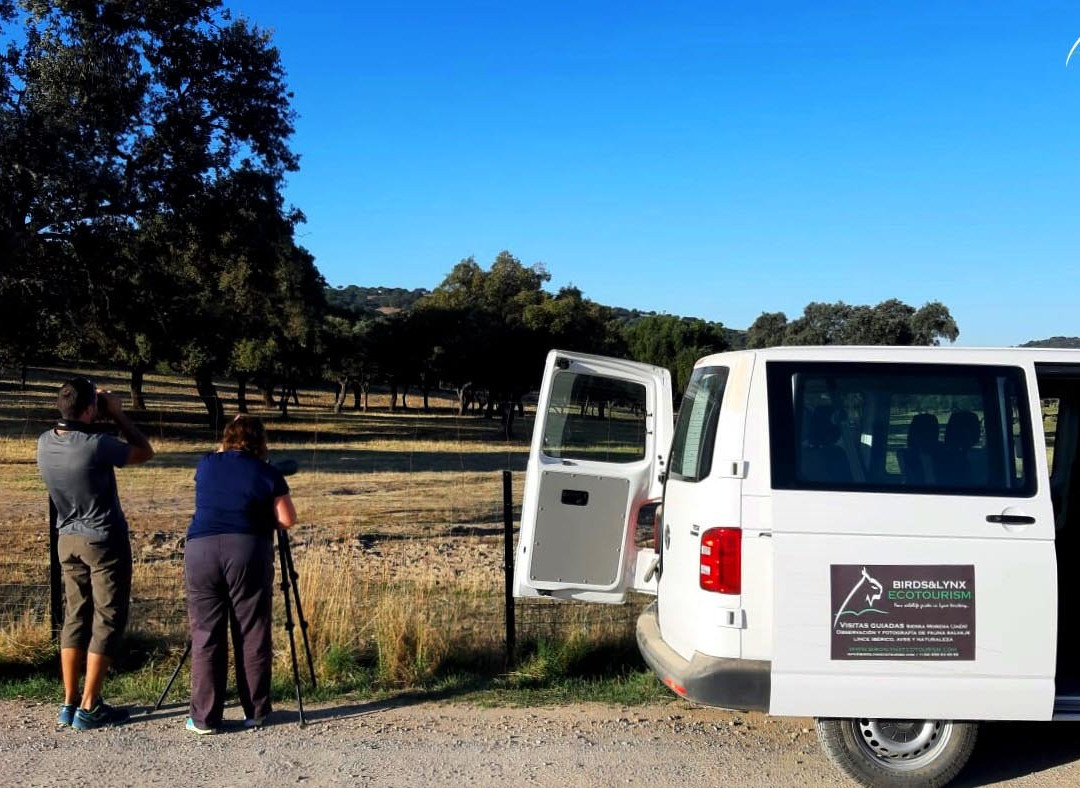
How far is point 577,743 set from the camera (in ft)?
17.6

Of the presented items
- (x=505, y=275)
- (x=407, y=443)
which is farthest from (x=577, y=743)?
(x=505, y=275)

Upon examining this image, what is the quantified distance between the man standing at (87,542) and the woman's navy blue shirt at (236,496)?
1.71ft

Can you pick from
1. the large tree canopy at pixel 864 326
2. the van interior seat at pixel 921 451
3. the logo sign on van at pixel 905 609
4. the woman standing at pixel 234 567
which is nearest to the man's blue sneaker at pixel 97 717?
the woman standing at pixel 234 567

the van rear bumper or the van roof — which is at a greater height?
the van roof

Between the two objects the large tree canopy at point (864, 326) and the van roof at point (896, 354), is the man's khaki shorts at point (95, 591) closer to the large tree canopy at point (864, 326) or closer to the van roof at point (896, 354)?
the van roof at point (896, 354)

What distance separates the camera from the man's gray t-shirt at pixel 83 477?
17.8ft

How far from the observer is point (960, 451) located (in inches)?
186

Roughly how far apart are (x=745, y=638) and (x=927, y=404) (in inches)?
57.8

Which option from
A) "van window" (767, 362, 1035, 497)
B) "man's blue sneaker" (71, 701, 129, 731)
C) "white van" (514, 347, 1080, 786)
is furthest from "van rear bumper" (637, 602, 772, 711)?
"man's blue sneaker" (71, 701, 129, 731)

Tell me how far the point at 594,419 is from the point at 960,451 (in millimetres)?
2276

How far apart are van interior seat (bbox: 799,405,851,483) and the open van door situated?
141cm

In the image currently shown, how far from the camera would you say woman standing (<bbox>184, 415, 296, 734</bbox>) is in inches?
211

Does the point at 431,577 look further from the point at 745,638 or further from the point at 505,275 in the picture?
the point at 505,275

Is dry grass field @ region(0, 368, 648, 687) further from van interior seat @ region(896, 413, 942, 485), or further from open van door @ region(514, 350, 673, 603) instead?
van interior seat @ region(896, 413, 942, 485)
